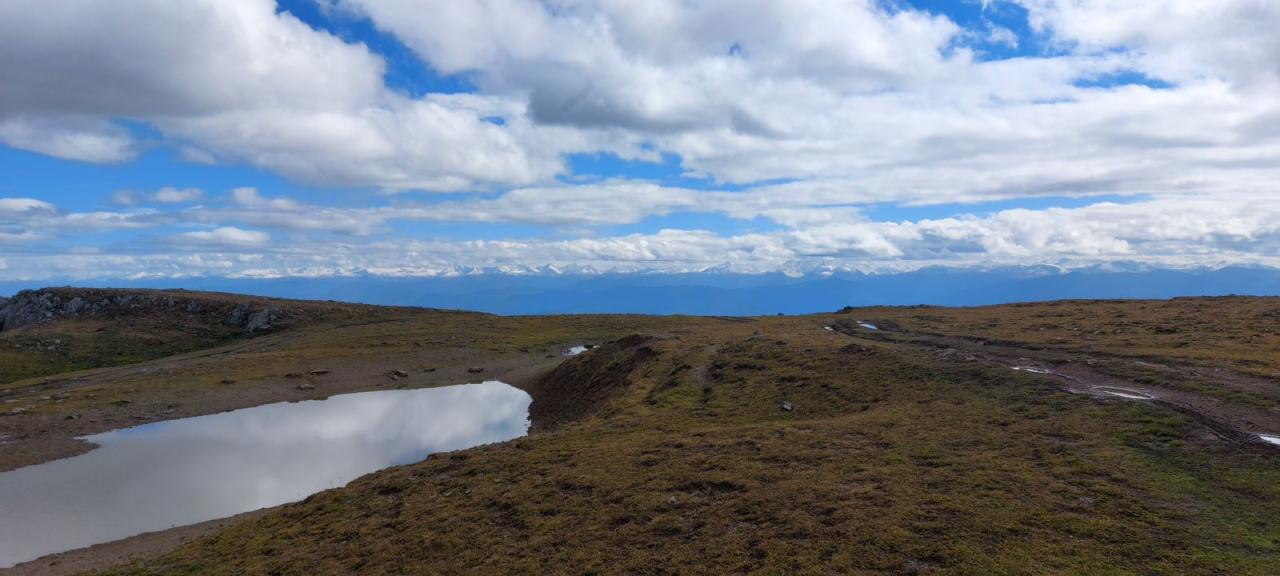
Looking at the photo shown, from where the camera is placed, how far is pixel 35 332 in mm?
107938

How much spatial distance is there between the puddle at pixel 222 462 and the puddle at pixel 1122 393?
4254 centimetres

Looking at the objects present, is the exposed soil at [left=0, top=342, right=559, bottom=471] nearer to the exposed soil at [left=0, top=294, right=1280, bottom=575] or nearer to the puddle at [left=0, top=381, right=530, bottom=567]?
Result: the exposed soil at [left=0, top=294, right=1280, bottom=575]

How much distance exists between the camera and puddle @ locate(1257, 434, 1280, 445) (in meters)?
24.4

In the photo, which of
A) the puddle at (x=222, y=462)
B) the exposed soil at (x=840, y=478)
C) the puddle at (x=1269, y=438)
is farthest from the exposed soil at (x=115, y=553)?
the puddle at (x=1269, y=438)

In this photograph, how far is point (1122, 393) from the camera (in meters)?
34.3

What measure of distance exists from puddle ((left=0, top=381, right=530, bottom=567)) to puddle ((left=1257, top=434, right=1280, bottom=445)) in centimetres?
4642

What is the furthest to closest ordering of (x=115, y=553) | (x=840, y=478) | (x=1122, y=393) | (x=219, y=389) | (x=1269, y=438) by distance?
(x=219, y=389), (x=1122, y=393), (x=115, y=553), (x=840, y=478), (x=1269, y=438)

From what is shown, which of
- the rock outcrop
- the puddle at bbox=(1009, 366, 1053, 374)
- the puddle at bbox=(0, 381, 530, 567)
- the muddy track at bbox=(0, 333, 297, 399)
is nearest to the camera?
the puddle at bbox=(0, 381, 530, 567)

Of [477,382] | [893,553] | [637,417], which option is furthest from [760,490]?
[477,382]

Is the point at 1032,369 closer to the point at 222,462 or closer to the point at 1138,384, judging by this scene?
the point at 1138,384

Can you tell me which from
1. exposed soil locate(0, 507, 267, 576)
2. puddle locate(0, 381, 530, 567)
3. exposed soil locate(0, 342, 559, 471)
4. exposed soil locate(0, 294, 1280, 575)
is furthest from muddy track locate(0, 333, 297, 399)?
exposed soil locate(0, 507, 267, 576)

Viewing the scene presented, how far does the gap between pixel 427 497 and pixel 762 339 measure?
140ft

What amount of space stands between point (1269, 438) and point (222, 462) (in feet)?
209

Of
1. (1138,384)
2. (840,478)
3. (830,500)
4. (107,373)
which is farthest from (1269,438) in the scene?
(107,373)
